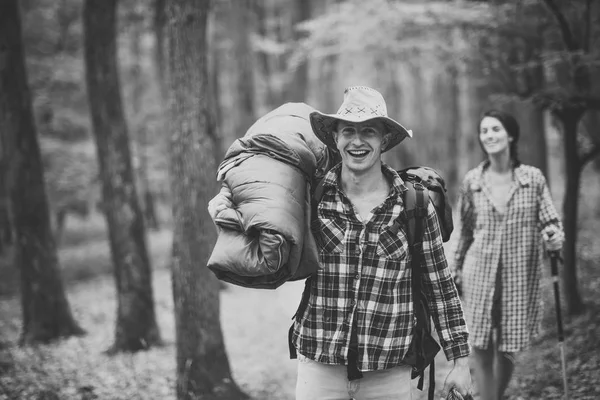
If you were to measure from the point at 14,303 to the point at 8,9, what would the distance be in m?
8.31

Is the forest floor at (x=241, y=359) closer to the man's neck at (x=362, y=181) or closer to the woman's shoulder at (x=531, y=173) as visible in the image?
the man's neck at (x=362, y=181)

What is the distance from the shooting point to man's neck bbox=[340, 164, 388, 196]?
2928 millimetres

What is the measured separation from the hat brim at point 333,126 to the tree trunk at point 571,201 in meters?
4.62

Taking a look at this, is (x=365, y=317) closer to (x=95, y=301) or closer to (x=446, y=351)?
(x=446, y=351)

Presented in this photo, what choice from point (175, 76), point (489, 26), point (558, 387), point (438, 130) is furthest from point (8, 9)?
point (438, 130)

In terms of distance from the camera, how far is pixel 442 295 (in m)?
2.97

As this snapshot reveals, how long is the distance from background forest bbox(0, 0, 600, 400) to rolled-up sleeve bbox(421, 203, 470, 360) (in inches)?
33.4

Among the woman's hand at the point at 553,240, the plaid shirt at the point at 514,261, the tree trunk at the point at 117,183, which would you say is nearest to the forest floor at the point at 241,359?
the tree trunk at the point at 117,183

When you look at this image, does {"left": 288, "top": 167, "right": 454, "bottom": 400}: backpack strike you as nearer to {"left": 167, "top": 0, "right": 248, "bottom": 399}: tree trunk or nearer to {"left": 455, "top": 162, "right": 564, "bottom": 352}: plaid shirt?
{"left": 455, "top": 162, "right": 564, "bottom": 352}: plaid shirt

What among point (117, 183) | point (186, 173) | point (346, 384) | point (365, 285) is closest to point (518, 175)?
point (365, 285)

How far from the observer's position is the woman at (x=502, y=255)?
449 centimetres

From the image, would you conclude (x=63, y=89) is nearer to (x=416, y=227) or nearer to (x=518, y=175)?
(x=518, y=175)

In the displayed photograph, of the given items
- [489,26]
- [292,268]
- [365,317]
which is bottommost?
[365,317]

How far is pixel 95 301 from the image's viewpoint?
14.0 metres
